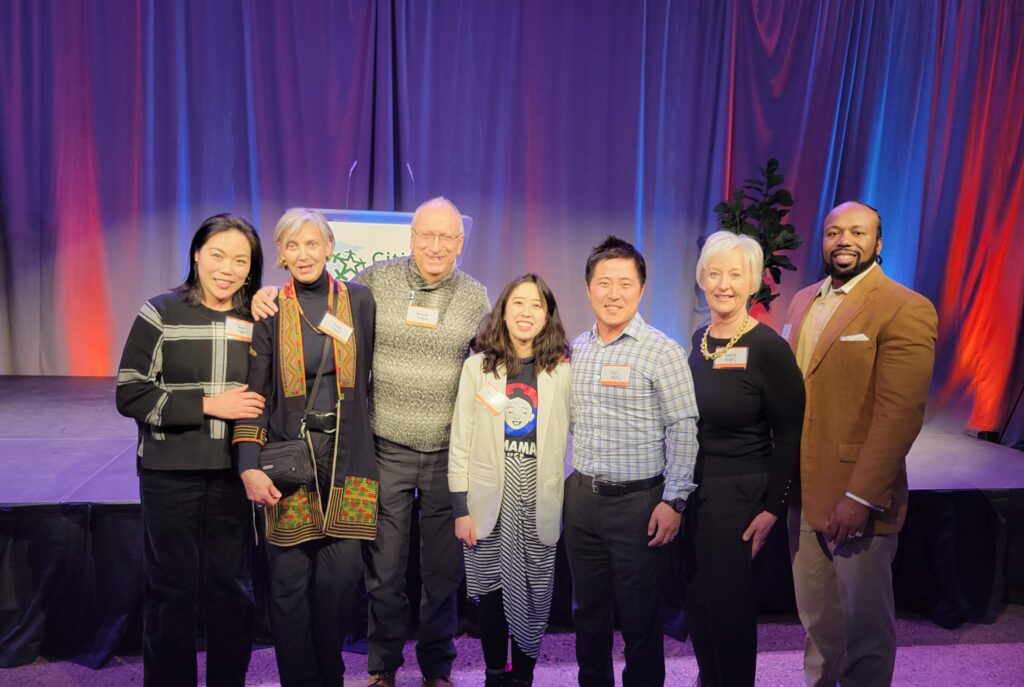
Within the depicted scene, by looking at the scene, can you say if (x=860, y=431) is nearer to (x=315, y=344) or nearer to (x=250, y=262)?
(x=315, y=344)

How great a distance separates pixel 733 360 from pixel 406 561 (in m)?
1.27

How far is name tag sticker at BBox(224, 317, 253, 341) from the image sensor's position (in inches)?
76.9

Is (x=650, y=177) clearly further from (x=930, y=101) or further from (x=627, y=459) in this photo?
(x=627, y=459)

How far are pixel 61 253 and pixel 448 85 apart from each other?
322cm

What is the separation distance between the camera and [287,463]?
74.2 inches

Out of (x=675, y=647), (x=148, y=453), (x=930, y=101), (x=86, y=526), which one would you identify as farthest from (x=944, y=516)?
(x=930, y=101)

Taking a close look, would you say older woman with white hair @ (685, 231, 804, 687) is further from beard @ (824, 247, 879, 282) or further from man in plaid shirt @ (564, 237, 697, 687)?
beard @ (824, 247, 879, 282)

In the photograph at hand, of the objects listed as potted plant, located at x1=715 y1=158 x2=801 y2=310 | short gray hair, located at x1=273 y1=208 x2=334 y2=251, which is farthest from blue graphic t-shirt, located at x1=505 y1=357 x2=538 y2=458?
potted plant, located at x1=715 y1=158 x2=801 y2=310

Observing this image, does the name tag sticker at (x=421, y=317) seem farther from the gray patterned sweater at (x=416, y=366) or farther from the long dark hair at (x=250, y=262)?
the long dark hair at (x=250, y=262)

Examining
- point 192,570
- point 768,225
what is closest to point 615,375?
point 192,570

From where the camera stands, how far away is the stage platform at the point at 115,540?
251 centimetres

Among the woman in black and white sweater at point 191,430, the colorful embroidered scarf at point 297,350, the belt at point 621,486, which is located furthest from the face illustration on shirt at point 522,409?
the woman in black and white sweater at point 191,430

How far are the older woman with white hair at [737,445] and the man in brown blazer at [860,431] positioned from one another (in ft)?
0.50

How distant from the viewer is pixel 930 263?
5.49 m
